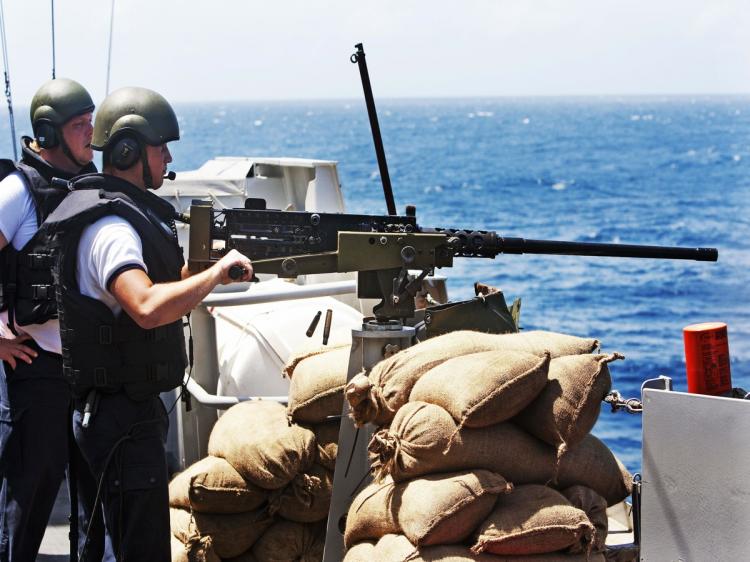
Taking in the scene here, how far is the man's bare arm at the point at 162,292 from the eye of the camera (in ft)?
12.0

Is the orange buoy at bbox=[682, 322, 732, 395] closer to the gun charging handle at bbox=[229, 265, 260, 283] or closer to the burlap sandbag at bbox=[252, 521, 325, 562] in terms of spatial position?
the gun charging handle at bbox=[229, 265, 260, 283]

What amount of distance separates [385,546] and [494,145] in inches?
3440

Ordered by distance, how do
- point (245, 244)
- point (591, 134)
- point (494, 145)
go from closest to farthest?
point (245, 244) → point (494, 145) → point (591, 134)

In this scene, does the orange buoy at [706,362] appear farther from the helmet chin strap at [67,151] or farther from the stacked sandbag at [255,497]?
the helmet chin strap at [67,151]

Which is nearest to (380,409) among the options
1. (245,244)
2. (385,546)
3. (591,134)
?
(385,546)

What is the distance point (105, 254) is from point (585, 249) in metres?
1.63

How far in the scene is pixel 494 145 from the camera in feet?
295

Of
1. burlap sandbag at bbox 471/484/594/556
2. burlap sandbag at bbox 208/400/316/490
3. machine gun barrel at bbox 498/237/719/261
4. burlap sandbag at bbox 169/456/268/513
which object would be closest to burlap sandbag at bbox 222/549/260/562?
burlap sandbag at bbox 169/456/268/513

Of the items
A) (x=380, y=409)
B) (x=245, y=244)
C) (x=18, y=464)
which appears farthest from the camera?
(x=18, y=464)

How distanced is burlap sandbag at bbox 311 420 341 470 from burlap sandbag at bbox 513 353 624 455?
1081mm

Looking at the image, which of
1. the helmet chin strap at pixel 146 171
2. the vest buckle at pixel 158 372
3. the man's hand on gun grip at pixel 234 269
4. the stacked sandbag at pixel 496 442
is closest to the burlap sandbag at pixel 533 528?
the stacked sandbag at pixel 496 442

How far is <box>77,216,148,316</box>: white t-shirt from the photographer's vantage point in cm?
376

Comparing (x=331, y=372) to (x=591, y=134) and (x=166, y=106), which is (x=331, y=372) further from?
(x=591, y=134)

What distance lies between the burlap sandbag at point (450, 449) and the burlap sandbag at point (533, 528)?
0.13 m
